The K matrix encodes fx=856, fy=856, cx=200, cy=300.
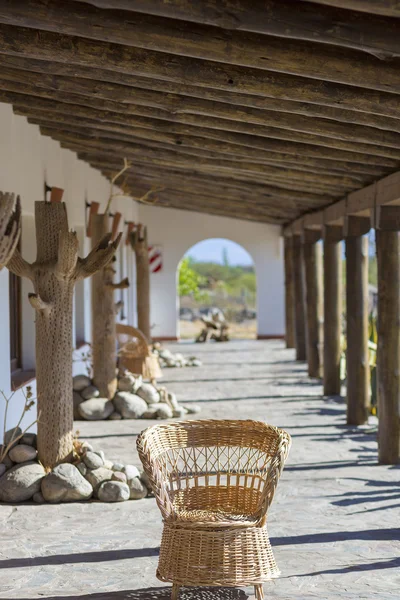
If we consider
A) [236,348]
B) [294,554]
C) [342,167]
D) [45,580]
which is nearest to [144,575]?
[45,580]

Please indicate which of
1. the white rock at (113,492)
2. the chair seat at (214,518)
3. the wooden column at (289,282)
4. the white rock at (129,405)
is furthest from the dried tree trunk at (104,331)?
the wooden column at (289,282)

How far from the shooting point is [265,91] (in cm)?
491

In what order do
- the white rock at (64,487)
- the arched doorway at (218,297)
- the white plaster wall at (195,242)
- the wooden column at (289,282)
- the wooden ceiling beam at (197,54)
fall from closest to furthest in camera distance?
1. the wooden ceiling beam at (197,54)
2. the white rock at (64,487)
3. the wooden column at (289,282)
4. the white plaster wall at (195,242)
5. the arched doorway at (218,297)

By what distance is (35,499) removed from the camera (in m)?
5.94

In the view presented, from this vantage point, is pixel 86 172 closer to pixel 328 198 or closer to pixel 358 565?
pixel 328 198

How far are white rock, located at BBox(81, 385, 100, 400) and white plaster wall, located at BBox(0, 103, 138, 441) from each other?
69cm

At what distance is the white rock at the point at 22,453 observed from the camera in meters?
6.23

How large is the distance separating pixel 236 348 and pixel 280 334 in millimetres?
2134

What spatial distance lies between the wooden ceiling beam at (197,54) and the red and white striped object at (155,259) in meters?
14.5

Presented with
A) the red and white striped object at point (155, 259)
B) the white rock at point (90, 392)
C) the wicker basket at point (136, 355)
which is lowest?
the white rock at point (90, 392)

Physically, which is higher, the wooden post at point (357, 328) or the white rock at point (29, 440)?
the wooden post at point (357, 328)

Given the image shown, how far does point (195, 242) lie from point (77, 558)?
49.3 feet

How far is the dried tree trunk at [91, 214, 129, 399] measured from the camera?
9656mm

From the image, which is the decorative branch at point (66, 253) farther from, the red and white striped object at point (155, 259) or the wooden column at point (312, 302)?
the red and white striped object at point (155, 259)
